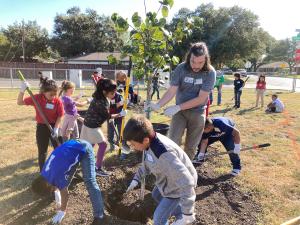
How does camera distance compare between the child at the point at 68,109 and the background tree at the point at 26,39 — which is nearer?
the child at the point at 68,109

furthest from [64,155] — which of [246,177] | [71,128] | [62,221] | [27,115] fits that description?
[27,115]

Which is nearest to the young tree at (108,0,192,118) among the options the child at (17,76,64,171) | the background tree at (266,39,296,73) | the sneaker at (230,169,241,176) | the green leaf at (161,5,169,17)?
the green leaf at (161,5,169,17)

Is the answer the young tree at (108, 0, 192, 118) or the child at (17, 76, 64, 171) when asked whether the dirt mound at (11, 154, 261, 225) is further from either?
the young tree at (108, 0, 192, 118)

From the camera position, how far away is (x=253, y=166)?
5.68 metres

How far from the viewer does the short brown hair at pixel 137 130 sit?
2.48 m

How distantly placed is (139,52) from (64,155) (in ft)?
6.30

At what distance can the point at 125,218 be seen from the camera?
3.97m

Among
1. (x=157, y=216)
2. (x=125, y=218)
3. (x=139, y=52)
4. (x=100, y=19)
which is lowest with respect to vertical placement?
(x=125, y=218)

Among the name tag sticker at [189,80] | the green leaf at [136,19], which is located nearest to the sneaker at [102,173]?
the name tag sticker at [189,80]

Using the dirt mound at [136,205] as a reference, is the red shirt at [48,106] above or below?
above

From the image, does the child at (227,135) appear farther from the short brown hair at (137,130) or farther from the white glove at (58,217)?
the short brown hair at (137,130)

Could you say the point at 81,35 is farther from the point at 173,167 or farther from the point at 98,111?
the point at 173,167

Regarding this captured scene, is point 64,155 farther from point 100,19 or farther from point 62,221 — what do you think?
point 100,19

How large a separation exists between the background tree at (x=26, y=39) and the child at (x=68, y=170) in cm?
5520
